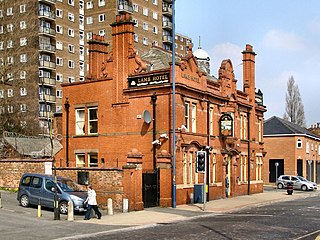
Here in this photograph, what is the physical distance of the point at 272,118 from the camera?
67000 mm

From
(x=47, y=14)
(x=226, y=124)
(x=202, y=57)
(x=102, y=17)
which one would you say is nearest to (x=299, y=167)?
(x=202, y=57)

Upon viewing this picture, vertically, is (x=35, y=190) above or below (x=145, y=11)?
below

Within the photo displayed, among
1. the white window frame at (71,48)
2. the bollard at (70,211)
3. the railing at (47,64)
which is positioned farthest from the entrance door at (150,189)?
the white window frame at (71,48)

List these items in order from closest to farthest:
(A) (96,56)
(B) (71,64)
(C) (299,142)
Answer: (A) (96,56)
(C) (299,142)
(B) (71,64)

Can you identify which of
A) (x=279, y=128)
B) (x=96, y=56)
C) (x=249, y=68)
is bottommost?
(x=279, y=128)

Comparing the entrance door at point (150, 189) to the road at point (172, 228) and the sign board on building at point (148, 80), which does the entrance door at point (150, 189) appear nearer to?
the road at point (172, 228)

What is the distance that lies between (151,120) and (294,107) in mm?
58518

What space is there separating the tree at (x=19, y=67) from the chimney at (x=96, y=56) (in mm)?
9741

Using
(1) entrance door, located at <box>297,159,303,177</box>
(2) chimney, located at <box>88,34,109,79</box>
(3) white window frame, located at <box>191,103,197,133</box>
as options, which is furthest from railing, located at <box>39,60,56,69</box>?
(3) white window frame, located at <box>191,103,197,133</box>

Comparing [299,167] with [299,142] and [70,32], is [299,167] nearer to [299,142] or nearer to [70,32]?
[299,142]

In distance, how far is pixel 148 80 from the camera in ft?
106

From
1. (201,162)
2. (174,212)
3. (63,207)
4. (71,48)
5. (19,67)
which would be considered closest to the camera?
(63,207)

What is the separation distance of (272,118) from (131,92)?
37666mm

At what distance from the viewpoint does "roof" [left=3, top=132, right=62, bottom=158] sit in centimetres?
3931
